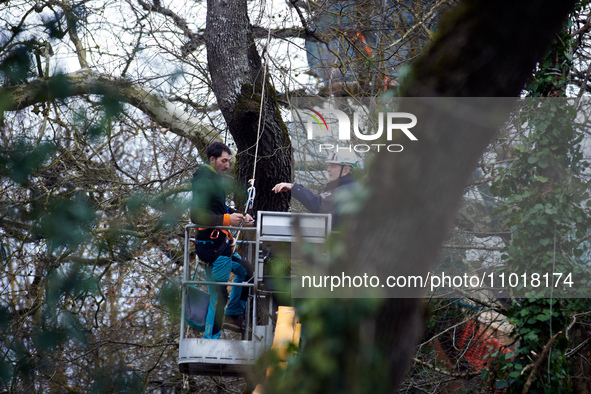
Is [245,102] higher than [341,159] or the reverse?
higher

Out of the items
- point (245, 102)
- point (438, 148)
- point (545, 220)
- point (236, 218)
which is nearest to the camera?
point (438, 148)

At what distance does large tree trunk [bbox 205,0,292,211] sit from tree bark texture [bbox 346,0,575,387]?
177 inches

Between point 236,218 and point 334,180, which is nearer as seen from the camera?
point 236,218

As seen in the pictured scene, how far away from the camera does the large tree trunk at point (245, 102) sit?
6.62m

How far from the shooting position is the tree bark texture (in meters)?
1.97

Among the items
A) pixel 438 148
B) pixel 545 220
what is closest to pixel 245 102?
pixel 545 220

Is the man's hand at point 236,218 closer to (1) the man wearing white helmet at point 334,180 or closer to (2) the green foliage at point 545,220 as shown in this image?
(1) the man wearing white helmet at point 334,180

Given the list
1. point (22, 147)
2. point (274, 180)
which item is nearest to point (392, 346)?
point (22, 147)

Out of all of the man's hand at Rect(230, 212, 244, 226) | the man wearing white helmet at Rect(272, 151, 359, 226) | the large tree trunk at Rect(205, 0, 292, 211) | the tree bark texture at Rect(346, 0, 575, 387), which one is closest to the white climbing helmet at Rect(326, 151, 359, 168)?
the man wearing white helmet at Rect(272, 151, 359, 226)

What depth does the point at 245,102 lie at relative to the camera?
21.6 ft

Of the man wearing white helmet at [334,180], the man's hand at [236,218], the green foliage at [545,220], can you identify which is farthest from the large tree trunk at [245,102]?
the green foliage at [545,220]

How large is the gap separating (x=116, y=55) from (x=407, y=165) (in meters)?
6.78

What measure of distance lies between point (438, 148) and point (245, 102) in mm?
4724

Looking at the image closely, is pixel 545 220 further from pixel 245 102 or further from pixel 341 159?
pixel 245 102
